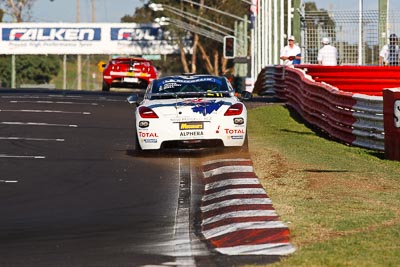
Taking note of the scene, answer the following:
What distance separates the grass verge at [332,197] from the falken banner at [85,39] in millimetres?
73957

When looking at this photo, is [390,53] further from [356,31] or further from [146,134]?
[146,134]

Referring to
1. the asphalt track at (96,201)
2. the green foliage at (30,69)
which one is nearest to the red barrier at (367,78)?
the asphalt track at (96,201)

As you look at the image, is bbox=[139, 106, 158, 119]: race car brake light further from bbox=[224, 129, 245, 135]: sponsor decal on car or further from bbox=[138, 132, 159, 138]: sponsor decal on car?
bbox=[224, 129, 245, 135]: sponsor decal on car

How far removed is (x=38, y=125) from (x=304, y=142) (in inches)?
250

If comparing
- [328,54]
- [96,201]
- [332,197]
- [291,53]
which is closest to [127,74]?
[291,53]

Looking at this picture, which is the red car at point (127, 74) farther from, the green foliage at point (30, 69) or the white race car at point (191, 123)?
the green foliage at point (30, 69)

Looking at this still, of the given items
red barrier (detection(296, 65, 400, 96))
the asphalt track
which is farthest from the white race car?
red barrier (detection(296, 65, 400, 96))

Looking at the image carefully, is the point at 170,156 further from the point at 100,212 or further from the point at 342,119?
the point at 100,212

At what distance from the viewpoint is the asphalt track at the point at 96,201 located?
9383 mm

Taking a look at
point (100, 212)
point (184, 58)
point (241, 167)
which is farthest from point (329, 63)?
point (184, 58)

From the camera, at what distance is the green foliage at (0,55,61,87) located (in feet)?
375

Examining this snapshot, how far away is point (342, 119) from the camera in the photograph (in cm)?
2056

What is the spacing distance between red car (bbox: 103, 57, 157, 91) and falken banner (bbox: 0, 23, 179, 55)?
163 feet

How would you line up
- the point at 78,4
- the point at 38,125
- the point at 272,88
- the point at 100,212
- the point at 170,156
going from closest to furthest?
the point at 100,212 → the point at 170,156 → the point at 38,125 → the point at 272,88 → the point at 78,4
